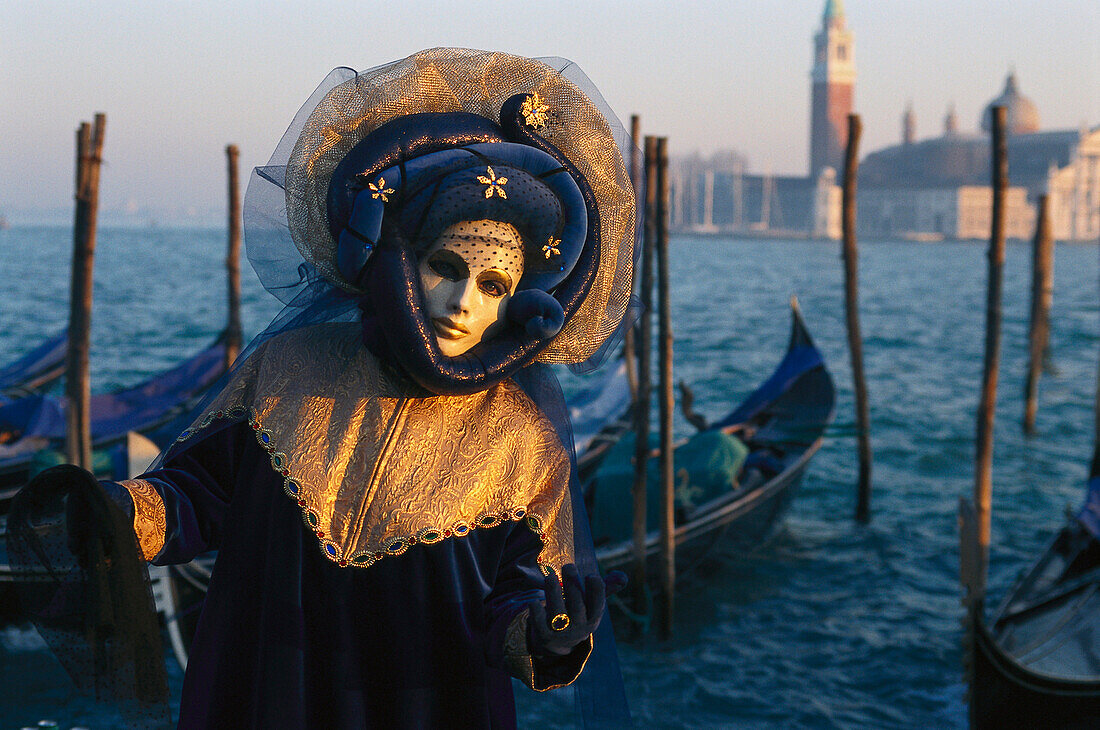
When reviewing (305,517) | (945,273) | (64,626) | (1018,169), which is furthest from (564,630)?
(1018,169)

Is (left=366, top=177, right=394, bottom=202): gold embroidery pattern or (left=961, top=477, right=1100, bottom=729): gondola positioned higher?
(left=366, top=177, right=394, bottom=202): gold embroidery pattern

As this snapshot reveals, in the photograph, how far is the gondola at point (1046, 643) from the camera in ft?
12.6

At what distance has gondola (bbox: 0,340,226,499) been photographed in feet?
20.7

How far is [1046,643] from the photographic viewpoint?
4.35 metres

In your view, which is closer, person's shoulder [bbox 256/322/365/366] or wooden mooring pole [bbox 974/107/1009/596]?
person's shoulder [bbox 256/322/365/366]

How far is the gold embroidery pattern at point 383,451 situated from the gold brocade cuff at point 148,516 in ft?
0.38

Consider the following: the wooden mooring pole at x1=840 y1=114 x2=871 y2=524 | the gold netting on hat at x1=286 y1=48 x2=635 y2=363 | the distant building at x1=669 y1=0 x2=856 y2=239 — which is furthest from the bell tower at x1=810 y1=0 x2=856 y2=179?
the gold netting on hat at x1=286 y1=48 x2=635 y2=363

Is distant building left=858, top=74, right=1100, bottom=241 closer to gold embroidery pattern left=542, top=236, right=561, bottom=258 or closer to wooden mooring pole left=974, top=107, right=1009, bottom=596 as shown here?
wooden mooring pole left=974, top=107, right=1009, bottom=596

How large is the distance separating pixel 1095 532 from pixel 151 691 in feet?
15.7

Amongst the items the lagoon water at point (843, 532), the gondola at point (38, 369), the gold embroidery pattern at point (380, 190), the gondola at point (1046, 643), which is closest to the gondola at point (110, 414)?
the gondola at point (38, 369)

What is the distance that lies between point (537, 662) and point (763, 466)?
5.75 metres

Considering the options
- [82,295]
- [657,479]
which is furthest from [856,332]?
[82,295]

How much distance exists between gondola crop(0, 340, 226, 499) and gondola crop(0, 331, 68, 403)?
1.15 m

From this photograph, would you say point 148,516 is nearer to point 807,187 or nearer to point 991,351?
point 991,351
